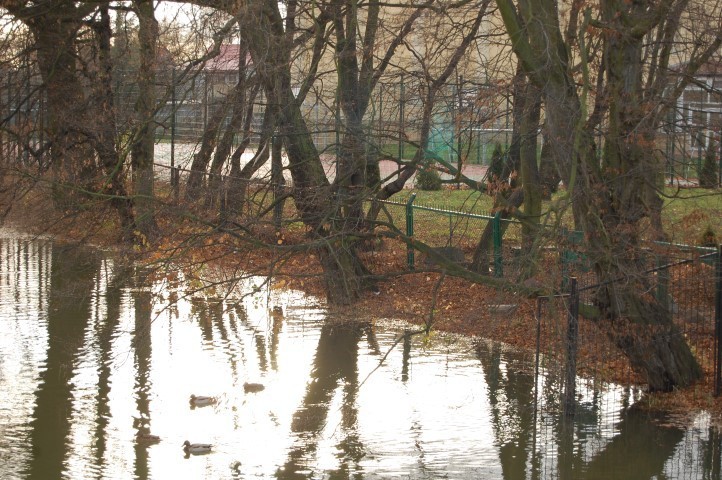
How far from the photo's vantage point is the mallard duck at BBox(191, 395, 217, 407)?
10.2 meters

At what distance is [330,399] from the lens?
10.5 m

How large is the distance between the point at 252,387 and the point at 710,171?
561cm

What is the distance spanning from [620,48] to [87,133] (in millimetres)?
10360

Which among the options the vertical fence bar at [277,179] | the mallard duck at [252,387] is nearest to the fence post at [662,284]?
the vertical fence bar at [277,179]

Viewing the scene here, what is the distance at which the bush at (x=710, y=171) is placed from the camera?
10.9 m

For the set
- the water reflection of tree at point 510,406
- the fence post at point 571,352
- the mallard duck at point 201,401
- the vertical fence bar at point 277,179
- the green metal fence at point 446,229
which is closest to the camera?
the water reflection of tree at point 510,406

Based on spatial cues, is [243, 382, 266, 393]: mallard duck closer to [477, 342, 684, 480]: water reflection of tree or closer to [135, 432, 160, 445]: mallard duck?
[135, 432, 160, 445]: mallard duck

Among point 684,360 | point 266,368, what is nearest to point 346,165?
point 266,368

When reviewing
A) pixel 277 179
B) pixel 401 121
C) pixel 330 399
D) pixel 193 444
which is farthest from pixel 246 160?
pixel 193 444

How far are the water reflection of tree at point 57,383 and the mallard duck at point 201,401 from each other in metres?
1.21

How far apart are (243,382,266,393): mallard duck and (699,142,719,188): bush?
5.31 metres

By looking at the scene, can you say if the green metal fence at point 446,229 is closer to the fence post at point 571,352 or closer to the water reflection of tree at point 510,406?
the water reflection of tree at point 510,406

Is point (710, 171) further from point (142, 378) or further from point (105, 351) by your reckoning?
point (105, 351)

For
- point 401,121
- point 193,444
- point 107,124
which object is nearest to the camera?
point 193,444
